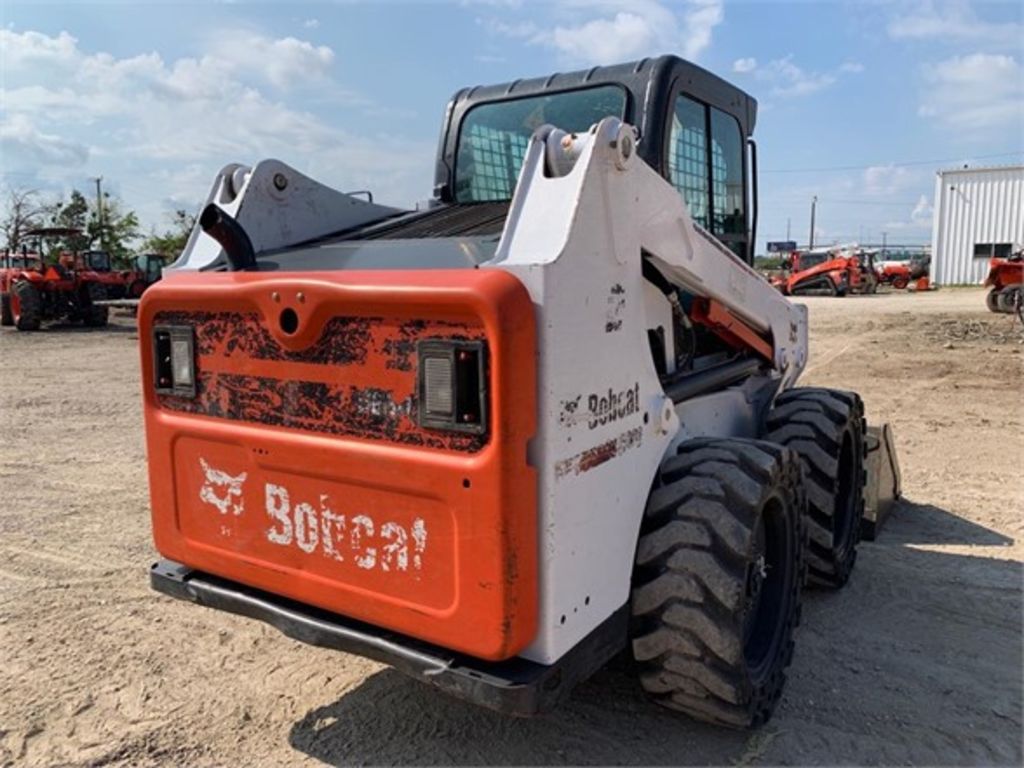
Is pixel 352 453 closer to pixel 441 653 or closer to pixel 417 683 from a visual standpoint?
pixel 441 653

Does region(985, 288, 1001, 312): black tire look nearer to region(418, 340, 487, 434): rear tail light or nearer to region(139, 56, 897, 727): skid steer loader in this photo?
region(139, 56, 897, 727): skid steer loader

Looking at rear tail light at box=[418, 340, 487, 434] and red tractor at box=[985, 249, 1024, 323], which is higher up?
rear tail light at box=[418, 340, 487, 434]

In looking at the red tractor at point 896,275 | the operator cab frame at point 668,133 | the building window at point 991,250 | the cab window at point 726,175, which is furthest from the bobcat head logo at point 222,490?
the building window at point 991,250

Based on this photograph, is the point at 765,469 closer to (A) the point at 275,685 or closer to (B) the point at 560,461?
(B) the point at 560,461

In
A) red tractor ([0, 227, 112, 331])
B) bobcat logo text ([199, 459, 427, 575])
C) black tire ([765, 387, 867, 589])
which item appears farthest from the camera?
red tractor ([0, 227, 112, 331])

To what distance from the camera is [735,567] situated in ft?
8.89

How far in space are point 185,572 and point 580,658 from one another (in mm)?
1519

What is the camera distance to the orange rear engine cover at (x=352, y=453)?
7.61 ft

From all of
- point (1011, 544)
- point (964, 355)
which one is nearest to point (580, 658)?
point (1011, 544)

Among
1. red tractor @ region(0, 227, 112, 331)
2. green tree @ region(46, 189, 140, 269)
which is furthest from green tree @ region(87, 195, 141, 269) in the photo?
red tractor @ region(0, 227, 112, 331)

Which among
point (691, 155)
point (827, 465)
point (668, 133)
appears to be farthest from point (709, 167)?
point (827, 465)

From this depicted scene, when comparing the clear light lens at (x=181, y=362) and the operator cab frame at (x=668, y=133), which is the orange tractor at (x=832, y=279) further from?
the clear light lens at (x=181, y=362)

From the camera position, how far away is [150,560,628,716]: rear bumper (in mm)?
2389

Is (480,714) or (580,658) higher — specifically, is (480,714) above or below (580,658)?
below
